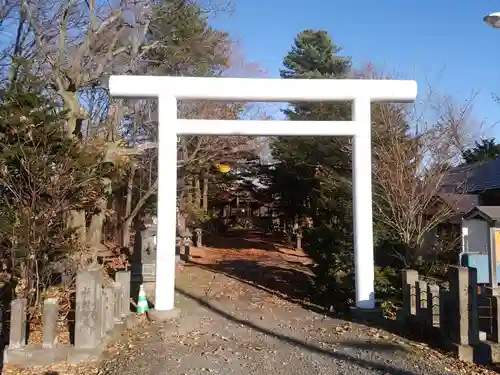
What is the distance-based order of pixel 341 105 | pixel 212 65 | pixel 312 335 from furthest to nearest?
pixel 212 65 < pixel 341 105 < pixel 312 335

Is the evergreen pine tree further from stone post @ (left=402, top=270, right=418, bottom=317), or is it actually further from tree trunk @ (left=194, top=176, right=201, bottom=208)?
tree trunk @ (left=194, top=176, right=201, bottom=208)

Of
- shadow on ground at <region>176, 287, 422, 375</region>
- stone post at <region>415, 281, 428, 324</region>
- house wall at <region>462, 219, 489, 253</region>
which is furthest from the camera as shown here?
house wall at <region>462, 219, 489, 253</region>

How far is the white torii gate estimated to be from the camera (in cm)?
852

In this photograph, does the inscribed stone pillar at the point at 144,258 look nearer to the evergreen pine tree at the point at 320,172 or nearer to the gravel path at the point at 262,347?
the gravel path at the point at 262,347

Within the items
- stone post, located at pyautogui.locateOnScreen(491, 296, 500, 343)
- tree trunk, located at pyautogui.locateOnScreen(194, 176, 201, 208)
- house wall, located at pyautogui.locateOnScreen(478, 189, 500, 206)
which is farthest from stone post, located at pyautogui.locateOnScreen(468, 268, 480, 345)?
tree trunk, located at pyautogui.locateOnScreen(194, 176, 201, 208)

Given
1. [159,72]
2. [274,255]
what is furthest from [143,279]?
[274,255]

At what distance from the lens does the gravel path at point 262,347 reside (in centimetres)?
587

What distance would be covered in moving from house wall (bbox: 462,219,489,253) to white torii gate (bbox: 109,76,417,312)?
2890mm

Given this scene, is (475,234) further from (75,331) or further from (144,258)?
(75,331)

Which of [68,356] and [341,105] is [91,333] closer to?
[68,356]

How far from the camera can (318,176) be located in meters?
16.0

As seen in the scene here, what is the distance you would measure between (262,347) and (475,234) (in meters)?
5.91

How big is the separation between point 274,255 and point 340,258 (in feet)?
36.4

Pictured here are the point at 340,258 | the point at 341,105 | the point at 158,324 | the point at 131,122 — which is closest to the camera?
the point at 158,324
